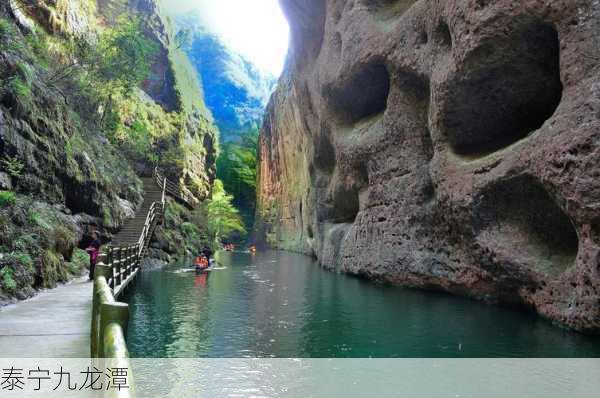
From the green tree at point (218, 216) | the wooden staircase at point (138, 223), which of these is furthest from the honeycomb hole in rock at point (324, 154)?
the green tree at point (218, 216)

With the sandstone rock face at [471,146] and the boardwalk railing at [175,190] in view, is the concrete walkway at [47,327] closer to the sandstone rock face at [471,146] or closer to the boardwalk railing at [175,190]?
the sandstone rock face at [471,146]

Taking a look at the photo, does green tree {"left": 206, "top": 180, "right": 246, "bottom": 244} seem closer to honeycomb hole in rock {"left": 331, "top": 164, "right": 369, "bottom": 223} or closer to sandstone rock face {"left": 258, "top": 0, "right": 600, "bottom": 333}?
honeycomb hole in rock {"left": 331, "top": 164, "right": 369, "bottom": 223}

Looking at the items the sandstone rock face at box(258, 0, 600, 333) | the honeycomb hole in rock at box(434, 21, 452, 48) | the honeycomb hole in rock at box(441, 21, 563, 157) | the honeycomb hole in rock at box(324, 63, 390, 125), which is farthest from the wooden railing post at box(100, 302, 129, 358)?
the honeycomb hole in rock at box(324, 63, 390, 125)

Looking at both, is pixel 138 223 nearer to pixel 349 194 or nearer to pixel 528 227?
pixel 349 194

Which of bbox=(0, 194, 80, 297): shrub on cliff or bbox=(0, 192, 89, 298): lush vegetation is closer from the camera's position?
bbox=(0, 192, 89, 298): lush vegetation

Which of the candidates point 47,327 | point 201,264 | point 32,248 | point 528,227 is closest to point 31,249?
point 32,248

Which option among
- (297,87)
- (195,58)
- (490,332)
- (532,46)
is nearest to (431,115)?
(532,46)

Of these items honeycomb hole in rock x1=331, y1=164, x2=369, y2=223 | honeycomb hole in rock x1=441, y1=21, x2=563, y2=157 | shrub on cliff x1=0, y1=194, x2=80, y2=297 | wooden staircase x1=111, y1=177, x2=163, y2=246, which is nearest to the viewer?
shrub on cliff x1=0, y1=194, x2=80, y2=297

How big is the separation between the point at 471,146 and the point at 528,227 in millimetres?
3529

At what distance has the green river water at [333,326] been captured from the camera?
27.6ft

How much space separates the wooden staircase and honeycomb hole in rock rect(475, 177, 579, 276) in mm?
15640

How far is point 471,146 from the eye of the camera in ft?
46.5

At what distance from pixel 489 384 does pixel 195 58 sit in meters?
120

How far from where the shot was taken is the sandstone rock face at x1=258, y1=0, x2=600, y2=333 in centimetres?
937
